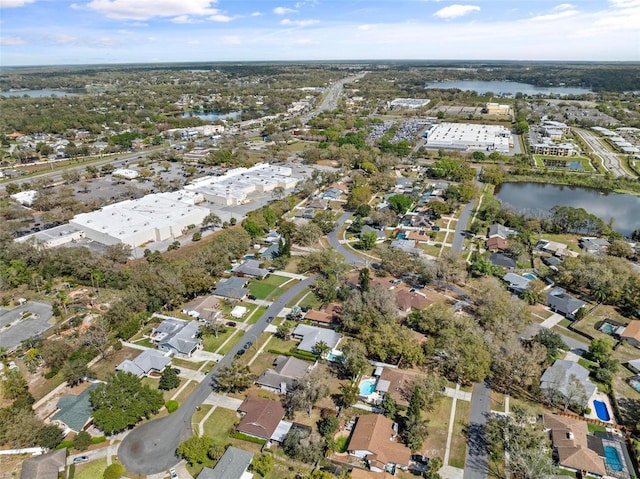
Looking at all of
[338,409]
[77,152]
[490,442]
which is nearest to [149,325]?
[338,409]

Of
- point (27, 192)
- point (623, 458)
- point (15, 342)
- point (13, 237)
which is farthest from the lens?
point (27, 192)

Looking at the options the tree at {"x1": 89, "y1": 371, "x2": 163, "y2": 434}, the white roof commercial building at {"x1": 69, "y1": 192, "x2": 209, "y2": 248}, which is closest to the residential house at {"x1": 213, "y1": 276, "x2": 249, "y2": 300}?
the tree at {"x1": 89, "y1": 371, "x2": 163, "y2": 434}

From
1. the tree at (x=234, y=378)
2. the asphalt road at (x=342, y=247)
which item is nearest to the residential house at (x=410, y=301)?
the asphalt road at (x=342, y=247)

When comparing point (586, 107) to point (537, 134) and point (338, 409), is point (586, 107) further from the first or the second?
point (338, 409)

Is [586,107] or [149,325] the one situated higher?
[586,107]

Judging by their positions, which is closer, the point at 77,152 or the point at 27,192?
the point at 27,192

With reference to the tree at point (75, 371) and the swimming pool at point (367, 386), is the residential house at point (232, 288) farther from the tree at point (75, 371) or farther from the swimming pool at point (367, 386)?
the swimming pool at point (367, 386)

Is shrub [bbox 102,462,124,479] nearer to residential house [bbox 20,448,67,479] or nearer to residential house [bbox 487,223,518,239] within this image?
residential house [bbox 20,448,67,479]
